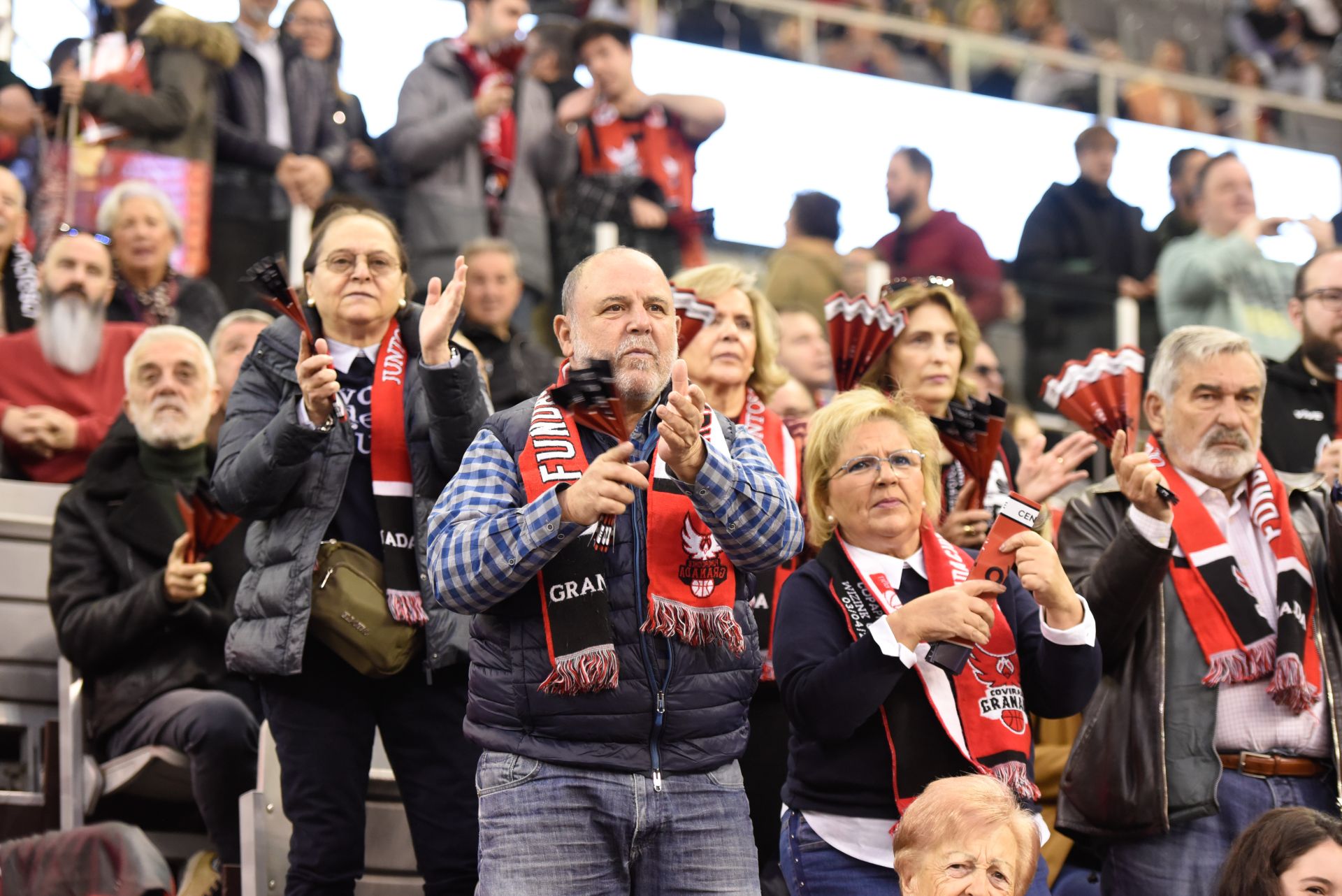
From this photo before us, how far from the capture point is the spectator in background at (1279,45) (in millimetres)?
11680

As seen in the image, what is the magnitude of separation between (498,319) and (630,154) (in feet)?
4.52

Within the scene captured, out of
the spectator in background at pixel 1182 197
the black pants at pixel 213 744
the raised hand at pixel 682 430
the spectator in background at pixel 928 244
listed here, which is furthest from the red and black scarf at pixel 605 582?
the spectator in background at pixel 1182 197

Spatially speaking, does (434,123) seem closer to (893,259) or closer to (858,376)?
(893,259)

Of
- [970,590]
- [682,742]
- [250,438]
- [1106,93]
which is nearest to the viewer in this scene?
[682,742]

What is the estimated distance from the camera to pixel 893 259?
7.89 meters

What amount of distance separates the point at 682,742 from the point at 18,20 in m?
5.29

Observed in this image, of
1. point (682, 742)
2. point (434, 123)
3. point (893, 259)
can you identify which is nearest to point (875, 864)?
point (682, 742)

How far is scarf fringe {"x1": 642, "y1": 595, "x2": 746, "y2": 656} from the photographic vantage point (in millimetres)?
3031

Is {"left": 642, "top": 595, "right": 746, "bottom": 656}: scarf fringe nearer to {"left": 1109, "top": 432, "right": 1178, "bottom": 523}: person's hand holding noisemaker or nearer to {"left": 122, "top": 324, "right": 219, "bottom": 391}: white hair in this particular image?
{"left": 1109, "top": 432, "right": 1178, "bottom": 523}: person's hand holding noisemaker

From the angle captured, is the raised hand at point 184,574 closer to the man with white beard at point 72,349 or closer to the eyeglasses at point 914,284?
the man with white beard at point 72,349

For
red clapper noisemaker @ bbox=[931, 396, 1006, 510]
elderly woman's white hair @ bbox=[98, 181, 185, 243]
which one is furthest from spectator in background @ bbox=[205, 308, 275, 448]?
red clapper noisemaker @ bbox=[931, 396, 1006, 510]

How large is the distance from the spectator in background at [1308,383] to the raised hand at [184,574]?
3155mm

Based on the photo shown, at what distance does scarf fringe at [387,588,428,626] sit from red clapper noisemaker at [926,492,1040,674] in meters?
1.10

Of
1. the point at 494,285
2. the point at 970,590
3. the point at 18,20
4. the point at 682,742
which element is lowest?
the point at 682,742
